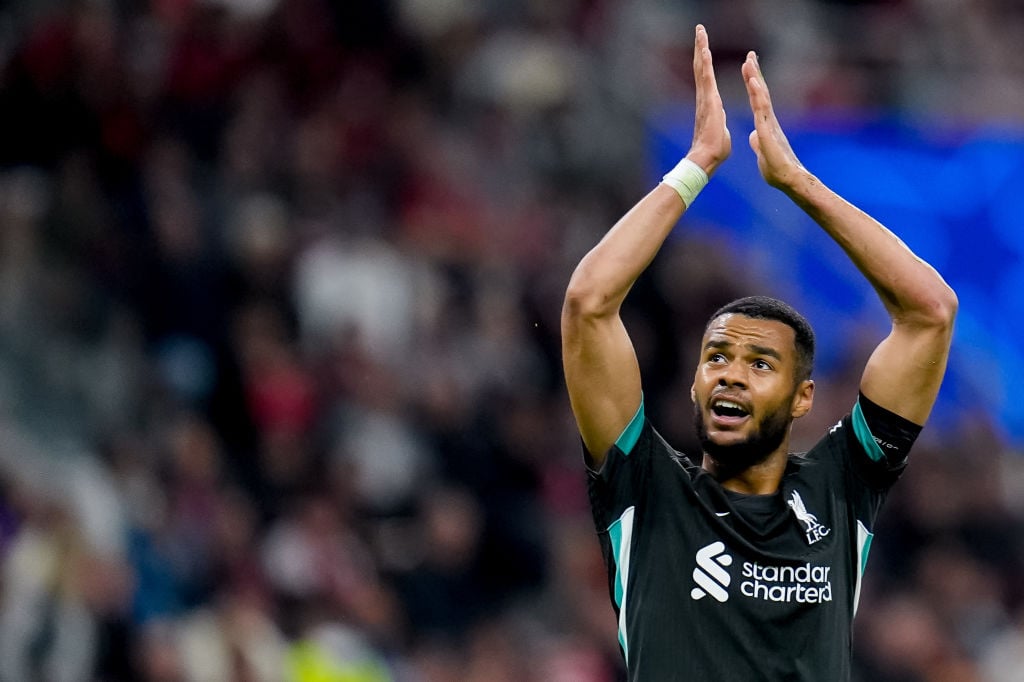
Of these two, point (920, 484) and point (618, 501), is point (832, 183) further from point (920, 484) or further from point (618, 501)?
point (618, 501)

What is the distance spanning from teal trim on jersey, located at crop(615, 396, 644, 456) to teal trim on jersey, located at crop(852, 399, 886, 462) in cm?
72

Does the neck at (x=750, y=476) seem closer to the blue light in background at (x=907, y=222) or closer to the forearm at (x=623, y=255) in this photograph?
the forearm at (x=623, y=255)

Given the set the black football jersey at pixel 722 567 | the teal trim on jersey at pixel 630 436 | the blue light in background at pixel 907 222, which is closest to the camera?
the black football jersey at pixel 722 567

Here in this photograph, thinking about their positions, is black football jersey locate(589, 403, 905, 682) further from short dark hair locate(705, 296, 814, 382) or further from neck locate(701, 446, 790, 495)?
short dark hair locate(705, 296, 814, 382)

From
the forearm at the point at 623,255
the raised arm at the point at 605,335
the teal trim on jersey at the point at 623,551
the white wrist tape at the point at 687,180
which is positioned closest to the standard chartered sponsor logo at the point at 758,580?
the teal trim on jersey at the point at 623,551

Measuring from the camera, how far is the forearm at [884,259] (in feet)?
17.0

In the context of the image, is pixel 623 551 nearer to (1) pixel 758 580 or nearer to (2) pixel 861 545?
(1) pixel 758 580

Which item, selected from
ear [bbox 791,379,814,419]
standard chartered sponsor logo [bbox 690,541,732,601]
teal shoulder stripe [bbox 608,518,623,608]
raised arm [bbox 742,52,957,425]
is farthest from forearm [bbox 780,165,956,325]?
teal shoulder stripe [bbox 608,518,623,608]

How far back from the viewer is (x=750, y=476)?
5246 millimetres

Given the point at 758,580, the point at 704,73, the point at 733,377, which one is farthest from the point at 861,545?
the point at 704,73

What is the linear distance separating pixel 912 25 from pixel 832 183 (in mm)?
2189

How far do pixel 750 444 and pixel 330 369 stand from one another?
23.9 feet

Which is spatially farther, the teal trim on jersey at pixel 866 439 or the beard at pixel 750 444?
the teal trim on jersey at pixel 866 439

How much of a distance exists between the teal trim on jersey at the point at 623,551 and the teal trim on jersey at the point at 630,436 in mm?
178
